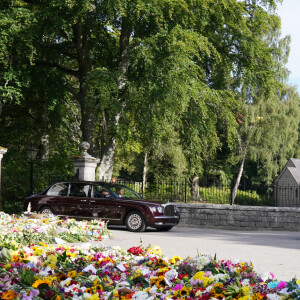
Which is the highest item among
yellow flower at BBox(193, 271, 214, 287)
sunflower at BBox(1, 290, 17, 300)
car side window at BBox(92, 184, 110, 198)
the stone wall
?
car side window at BBox(92, 184, 110, 198)

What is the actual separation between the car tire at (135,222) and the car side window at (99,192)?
112cm

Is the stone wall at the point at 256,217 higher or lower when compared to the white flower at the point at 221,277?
higher

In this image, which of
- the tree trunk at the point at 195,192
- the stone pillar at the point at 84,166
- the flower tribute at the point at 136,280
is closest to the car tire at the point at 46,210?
the stone pillar at the point at 84,166

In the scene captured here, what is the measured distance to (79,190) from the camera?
17859 millimetres

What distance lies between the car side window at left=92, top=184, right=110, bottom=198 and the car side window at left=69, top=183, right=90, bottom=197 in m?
0.26

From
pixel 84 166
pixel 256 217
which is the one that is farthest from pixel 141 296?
pixel 84 166

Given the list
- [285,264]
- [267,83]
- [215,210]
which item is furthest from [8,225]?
[267,83]

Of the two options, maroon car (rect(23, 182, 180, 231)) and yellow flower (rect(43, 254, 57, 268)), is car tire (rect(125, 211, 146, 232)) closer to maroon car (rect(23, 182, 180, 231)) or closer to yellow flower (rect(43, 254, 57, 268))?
maroon car (rect(23, 182, 180, 231))

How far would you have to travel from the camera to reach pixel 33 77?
24172 millimetres

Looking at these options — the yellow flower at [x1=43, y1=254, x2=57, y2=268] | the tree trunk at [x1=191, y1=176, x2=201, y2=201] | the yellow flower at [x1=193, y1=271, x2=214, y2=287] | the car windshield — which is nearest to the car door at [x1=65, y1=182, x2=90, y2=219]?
the car windshield

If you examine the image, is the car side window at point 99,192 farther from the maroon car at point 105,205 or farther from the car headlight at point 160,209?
the car headlight at point 160,209

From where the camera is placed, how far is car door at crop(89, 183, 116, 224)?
1702 centimetres

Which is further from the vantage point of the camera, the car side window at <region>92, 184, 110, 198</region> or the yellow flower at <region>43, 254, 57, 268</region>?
the car side window at <region>92, 184, 110, 198</region>

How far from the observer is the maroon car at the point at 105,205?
1669cm
